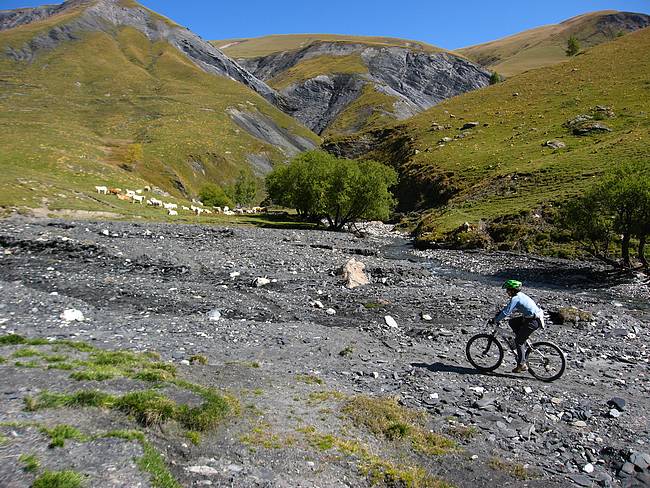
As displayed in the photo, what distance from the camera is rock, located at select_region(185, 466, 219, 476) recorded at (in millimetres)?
8719

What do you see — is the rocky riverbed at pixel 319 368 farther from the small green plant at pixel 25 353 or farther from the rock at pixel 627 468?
the small green plant at pixel 25 353

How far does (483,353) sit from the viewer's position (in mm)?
15688

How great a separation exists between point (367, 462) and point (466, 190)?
72.2 metres

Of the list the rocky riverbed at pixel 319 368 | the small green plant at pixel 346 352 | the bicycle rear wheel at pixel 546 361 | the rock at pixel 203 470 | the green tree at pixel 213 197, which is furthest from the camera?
the green tree at pixel 213 197

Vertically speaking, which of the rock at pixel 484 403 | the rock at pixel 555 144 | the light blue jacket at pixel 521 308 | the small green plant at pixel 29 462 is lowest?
the small green plant at pixel 29 462

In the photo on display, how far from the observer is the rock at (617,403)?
508 inches

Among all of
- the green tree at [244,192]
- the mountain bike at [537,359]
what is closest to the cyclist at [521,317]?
the mountain bike at [537,359]

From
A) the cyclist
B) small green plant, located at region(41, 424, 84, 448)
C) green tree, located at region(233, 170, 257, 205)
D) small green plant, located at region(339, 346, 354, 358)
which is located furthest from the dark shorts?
green tree, located at region(233, 170, 257, 205)

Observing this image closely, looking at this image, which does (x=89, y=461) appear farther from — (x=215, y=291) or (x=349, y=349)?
(x=215, y=291)

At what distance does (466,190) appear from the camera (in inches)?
3017

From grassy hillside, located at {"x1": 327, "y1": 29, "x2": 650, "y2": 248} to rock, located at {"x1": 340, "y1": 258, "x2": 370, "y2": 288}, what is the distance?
26.9 meters

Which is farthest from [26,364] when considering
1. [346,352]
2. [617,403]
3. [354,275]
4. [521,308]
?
[354,275]

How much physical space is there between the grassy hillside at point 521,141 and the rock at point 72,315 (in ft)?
144

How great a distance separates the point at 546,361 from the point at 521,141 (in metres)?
86.0
